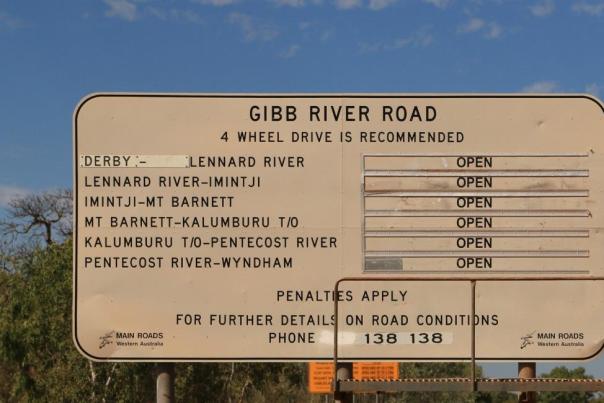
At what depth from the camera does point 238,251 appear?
29.4 ft

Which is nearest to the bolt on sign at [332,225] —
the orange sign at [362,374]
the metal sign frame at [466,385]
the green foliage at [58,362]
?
the metal sign frame at [466,385]

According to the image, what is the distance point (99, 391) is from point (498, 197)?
1669 centimetres

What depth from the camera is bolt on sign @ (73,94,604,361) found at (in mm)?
8914

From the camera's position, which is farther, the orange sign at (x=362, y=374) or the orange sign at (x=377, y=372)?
the orange sign at (x=377, y=372)

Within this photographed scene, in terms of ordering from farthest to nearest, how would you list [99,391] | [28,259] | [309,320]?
1. [28,259]
2. [99,391]
3. [309,320]

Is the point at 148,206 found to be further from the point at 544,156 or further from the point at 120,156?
the point at 544,156

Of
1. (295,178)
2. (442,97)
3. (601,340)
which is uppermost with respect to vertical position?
(442,97)

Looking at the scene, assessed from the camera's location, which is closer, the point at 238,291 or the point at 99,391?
the point at 238,291

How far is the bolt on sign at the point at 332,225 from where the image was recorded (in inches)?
351

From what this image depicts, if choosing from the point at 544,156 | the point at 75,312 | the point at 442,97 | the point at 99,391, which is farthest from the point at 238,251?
the point at 99,391

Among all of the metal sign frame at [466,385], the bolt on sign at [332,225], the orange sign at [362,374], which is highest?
the bolt on sign at [332,225]

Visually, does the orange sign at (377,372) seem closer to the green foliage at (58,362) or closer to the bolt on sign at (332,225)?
the green foliage at (58,362)

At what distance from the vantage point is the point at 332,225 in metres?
8.99

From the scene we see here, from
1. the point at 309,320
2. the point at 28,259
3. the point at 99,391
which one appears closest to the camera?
the point at 309,320
